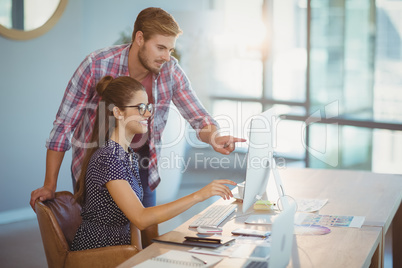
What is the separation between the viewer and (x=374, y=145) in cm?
537

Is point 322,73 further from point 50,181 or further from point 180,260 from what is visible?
point 180,260

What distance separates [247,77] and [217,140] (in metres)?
3.45

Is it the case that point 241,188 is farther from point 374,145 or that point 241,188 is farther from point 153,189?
point 374,145

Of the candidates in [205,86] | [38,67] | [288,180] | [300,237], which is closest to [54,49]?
[38,67]

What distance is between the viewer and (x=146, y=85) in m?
3.08

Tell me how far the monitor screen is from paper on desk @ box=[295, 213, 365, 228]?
0.72 feet

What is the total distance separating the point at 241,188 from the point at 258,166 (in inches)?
20.5

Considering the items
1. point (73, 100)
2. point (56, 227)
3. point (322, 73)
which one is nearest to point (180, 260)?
point (56, 227)

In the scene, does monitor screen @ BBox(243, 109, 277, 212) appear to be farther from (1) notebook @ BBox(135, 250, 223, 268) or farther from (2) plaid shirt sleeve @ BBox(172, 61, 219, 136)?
(2) plaid shirt sleeve @ BBox(172, 61, 219, 136)

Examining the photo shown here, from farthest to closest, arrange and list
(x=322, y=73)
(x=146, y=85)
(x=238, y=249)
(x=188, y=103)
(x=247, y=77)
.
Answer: (x=247, y=77)
(x=322, y=73)
(x=188, y=103)
(x=146, y=85)
(x=238, y=249)

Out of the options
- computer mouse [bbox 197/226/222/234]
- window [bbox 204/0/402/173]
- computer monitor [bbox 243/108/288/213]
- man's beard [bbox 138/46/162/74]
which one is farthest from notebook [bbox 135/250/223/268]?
window [bbox 204/0/402/173]

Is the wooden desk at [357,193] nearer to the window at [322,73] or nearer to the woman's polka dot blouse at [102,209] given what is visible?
the woman's polka dot blouse at [102,209]

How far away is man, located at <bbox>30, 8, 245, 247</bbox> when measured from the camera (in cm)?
286

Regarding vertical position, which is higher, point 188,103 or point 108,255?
point 188,103
